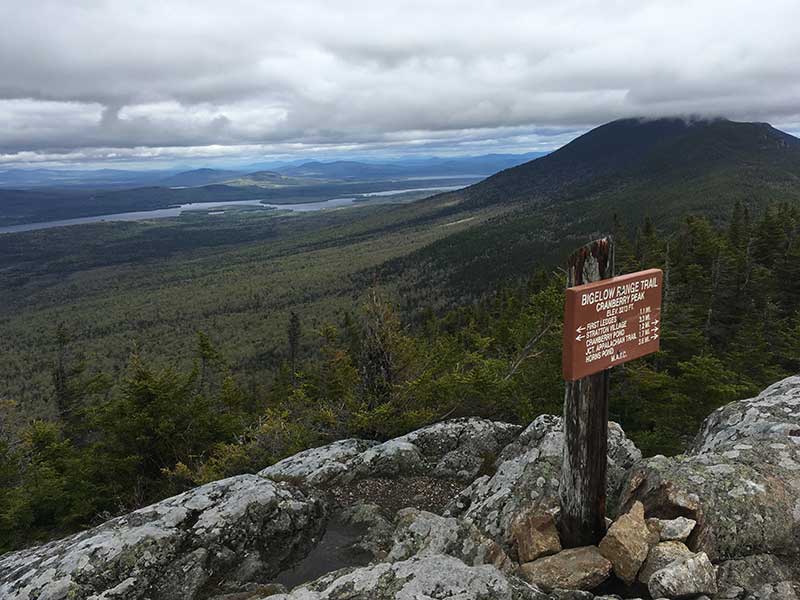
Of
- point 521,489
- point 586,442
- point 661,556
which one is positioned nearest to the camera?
point 661,556

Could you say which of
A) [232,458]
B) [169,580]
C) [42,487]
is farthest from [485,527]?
[42,487]

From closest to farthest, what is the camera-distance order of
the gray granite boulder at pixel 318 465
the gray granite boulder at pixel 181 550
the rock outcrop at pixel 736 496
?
1. the rock outcrop at pixel 736 496
2. the gray granite boulder at pixel 181 550
3. the gray granite boulder at pixel 318 465

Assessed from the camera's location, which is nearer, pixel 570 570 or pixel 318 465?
pixel 570 570

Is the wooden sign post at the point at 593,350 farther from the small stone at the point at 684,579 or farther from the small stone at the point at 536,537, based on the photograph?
the small stone at the point at 684,579

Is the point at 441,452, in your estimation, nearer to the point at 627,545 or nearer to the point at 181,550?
the point at 181,550

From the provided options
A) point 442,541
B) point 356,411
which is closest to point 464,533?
point 442,541

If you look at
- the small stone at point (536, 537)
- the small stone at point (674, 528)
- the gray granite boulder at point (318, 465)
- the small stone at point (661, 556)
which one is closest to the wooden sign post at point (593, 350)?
the small stone at point (536, 537)

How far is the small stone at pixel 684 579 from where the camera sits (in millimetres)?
6441

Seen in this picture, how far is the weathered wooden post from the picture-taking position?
288 inches

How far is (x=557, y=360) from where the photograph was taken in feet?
75.8

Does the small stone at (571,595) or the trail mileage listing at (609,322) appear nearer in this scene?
the small stone at (571,595)

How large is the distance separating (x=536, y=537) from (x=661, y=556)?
1.89 metres

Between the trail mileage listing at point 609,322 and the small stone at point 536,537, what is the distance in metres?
3.00

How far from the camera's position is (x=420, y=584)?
697 cm
